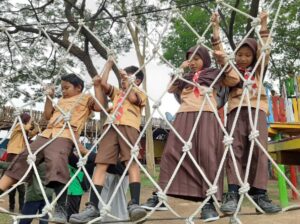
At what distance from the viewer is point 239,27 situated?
943 cm

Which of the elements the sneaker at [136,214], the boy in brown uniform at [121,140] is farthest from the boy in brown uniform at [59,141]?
the sneaker at [136,214]

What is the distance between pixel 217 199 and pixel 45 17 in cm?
717

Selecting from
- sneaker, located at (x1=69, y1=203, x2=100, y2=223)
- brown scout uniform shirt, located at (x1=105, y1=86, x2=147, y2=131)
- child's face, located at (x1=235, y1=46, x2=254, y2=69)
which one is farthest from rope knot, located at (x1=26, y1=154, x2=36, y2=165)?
child's face, located at (x1=235, y1=46, x2=254, y2=69)

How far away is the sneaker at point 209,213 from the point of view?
1.86m

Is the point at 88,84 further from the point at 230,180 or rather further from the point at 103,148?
the point at 230,180

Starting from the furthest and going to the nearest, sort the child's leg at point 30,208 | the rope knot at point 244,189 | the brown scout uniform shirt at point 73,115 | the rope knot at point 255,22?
the child's leg at point 30,208, the brown scout uniform shirt at point 73,115, the rope knot at point 255,22, the rope knot at point 244,189

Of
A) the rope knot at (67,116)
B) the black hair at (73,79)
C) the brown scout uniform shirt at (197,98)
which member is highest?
the black hair at (73,79)

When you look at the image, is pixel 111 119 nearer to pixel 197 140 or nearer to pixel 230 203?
pixel 197 140

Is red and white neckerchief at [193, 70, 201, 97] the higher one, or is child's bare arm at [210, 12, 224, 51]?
child's bare arm at [210, 12, 224, 51]

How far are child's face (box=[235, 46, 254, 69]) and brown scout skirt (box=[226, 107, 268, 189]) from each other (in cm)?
24

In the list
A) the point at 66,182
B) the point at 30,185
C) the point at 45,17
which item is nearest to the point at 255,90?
the point at 66,182

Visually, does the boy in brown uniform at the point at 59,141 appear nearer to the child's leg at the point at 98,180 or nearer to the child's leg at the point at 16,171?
the child's leg at the point at 16,171

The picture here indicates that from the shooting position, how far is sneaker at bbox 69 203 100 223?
72.7 inches

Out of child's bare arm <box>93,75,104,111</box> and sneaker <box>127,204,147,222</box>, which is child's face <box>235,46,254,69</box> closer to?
child's bare arm <box>93,75,104,111</box>
